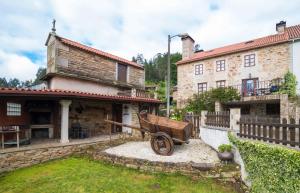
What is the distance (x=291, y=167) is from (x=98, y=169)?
19.8 ft

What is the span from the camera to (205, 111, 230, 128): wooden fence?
8.49 meters

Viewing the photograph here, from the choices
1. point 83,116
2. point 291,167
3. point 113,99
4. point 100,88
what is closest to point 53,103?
point 83,116

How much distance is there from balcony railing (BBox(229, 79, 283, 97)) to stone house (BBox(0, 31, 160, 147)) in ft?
28.9

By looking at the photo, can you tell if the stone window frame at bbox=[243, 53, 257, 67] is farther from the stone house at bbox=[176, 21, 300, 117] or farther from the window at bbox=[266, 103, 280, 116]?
the window at bbox=[266, 103, 280, 116]

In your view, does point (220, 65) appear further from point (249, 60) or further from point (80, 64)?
point (80, 64)

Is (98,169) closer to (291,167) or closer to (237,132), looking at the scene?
(237,132)

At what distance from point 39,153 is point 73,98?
309cm

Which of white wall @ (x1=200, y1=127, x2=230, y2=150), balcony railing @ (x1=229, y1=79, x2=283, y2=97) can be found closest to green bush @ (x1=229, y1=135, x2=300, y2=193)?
white wall @ (x1=200, y1=127, x2=230, y2=150)

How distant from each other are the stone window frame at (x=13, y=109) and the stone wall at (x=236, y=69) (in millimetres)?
17646

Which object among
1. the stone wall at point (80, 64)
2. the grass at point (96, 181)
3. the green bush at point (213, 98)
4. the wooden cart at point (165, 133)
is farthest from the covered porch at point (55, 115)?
the green bush at point (213, 98)

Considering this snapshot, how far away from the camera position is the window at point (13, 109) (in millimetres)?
11023

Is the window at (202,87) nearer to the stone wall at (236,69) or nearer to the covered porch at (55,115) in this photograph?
the stone wall at (236,69)

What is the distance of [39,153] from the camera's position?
9.16 metres

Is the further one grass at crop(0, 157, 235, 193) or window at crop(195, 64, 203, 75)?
window at crop(195, 64, 203, 75)
